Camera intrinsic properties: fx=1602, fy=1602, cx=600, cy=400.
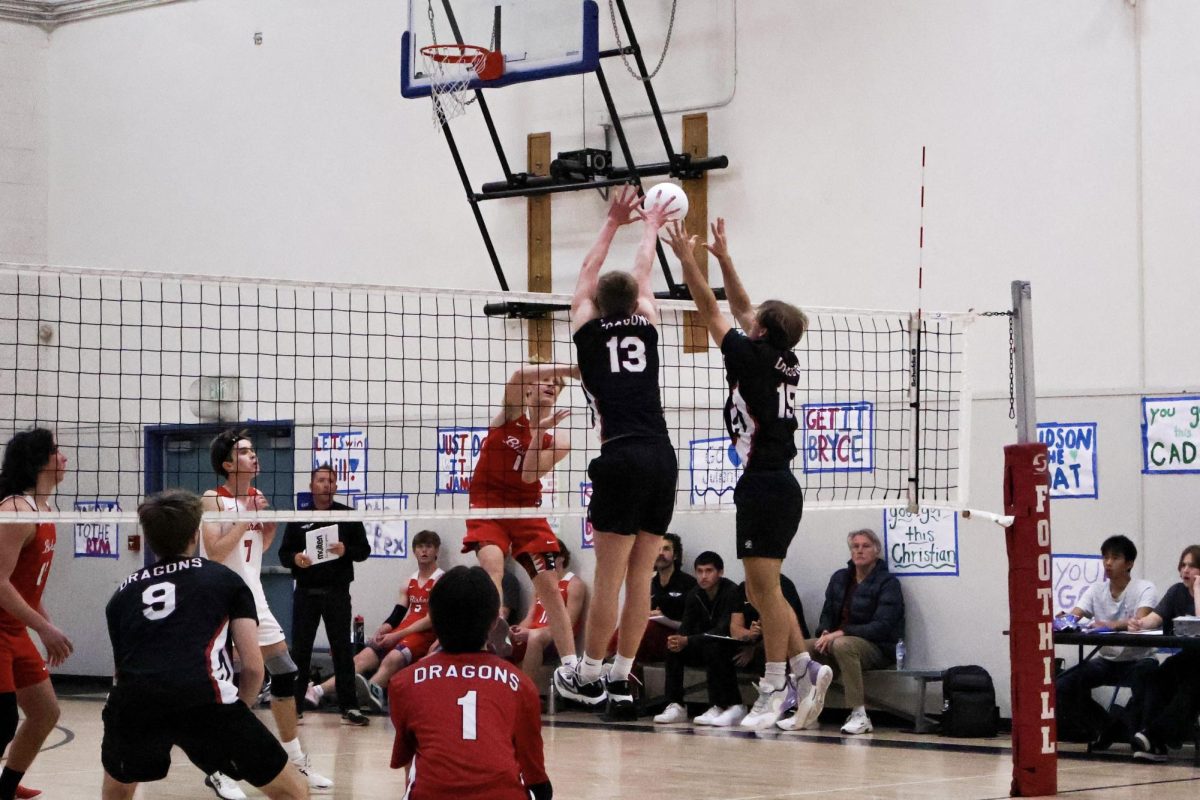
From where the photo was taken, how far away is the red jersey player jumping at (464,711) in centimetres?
452

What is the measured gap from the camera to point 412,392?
13508 mm

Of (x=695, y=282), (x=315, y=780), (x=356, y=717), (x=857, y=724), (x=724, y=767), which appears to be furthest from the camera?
(x=356, y=717)

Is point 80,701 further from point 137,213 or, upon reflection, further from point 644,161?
point 644,161

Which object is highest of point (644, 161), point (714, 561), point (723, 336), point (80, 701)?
point (644, 161)

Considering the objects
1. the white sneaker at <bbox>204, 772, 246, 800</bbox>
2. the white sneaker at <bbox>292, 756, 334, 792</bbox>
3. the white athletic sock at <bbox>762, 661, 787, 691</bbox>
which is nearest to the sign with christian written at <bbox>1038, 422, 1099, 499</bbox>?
the white athletic sock at <bbox>762, 661, 787, 691</bbox>

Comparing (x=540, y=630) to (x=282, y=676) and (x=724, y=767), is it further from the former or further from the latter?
(x=282, y=676)

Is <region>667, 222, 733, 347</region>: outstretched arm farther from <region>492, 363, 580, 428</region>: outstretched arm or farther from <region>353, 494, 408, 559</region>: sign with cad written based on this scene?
<region>353, 494, 408, 559</region>: sign with cad written

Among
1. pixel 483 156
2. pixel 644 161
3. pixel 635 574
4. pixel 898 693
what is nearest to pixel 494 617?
pixel 635 574

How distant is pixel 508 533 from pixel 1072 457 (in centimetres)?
488

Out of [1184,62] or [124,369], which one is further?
[124,369]

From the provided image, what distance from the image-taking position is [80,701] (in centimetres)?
1523

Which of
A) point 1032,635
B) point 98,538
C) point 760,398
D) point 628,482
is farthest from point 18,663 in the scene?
point 98,538

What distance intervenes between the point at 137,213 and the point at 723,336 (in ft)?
37.3

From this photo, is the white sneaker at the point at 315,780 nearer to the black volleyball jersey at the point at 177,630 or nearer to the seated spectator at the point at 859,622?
the black volleyball jersey at the point at 177,630
